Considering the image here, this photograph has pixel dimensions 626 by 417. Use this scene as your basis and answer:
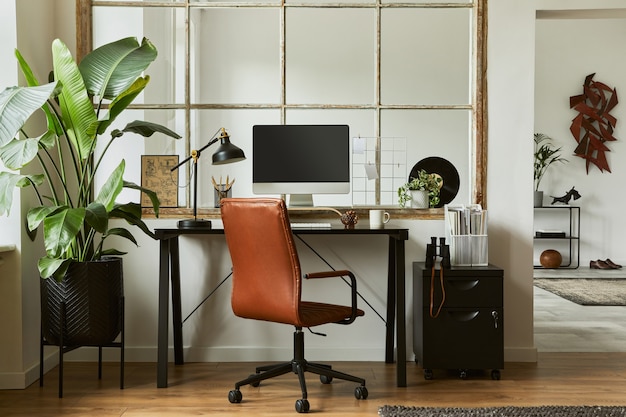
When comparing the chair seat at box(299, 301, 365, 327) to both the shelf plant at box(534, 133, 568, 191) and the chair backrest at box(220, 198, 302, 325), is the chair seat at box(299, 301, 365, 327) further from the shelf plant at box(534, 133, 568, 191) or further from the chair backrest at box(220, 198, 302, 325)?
the shelf plant at box(534, 133, 568, 191)

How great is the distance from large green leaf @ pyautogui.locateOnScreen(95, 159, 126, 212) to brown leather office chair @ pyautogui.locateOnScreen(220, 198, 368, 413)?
56 cm

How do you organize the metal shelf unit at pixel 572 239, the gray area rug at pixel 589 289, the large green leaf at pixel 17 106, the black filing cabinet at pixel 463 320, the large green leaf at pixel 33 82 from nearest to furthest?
the large green leaf at pixel 17 106 → the large green leaf at pixel 33 82 → the black filing cabinet at pixel 463 320 → the gray area rug at pixel 589 289 → the metal shelf unit at pixel 572 239

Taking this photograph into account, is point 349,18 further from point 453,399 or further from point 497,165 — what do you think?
point 453,399

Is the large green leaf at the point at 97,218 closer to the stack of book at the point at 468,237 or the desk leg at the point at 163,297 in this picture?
→ the desk leg at the point at 163,297

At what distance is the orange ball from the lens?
829cm

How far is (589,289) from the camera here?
22.0 ft

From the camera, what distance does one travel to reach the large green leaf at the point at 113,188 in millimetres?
3331

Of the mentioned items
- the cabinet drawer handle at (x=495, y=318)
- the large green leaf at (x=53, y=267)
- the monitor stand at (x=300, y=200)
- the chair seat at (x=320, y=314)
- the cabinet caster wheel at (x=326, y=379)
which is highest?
the monitor stand at (x=300, y=200)

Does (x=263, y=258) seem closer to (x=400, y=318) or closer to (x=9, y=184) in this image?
(x=400, y=318)

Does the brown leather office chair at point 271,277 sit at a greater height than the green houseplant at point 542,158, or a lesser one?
lesser

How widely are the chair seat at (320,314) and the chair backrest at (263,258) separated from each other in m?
0.06

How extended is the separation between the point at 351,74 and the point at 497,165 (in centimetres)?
99

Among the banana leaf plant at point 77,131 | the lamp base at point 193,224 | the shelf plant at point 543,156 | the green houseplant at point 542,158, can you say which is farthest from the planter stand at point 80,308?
the shelf plant at point 543,156

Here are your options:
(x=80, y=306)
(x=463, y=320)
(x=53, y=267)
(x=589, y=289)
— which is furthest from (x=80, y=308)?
(x=589, y=289)
